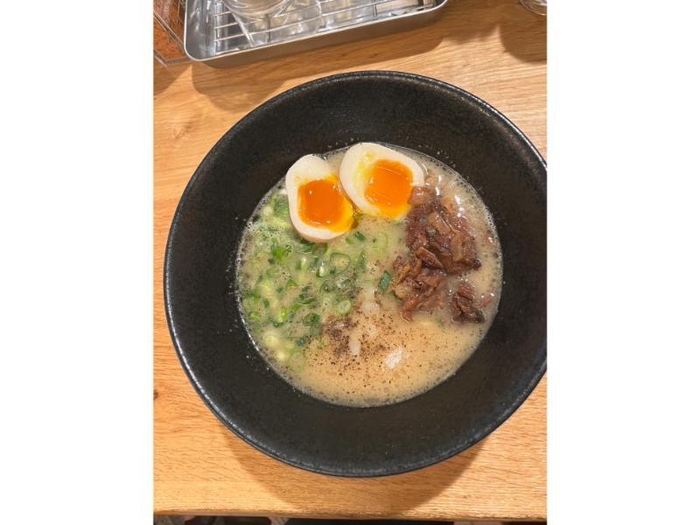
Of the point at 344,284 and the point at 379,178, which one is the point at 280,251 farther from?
the point at 379,178

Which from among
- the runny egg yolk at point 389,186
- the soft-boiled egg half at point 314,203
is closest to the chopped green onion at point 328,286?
the soft-boiled egg half at point 314,203

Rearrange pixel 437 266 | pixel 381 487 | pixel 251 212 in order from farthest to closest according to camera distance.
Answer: pixel 251 212 → pixel 437 266 → pixel 381 487

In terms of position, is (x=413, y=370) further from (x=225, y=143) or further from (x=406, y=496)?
(x=225, y=143)

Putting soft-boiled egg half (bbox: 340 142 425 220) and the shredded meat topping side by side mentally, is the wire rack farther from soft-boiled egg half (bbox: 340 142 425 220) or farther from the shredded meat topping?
the shredded meat topping

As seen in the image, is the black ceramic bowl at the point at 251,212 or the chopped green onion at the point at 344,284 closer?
the black ceramic bowl at the point at 251,212

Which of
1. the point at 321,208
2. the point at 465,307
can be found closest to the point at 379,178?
the point at 321,208

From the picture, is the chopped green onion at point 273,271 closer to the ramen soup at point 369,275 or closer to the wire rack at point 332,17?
the ramen soup at point 369,275

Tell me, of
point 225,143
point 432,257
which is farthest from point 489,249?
point 225,143
